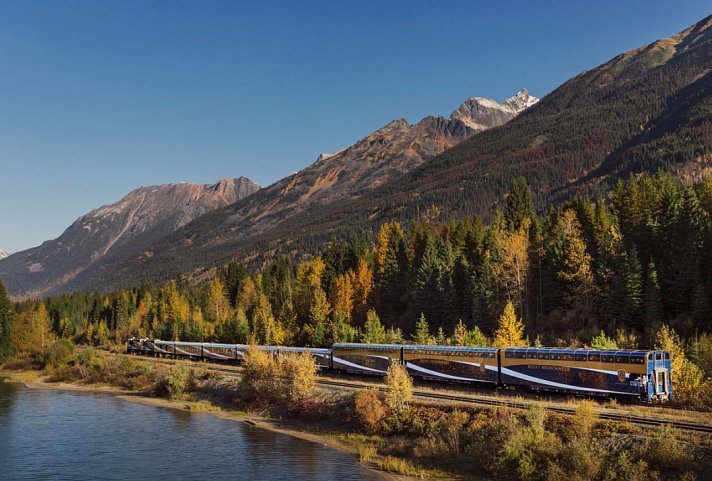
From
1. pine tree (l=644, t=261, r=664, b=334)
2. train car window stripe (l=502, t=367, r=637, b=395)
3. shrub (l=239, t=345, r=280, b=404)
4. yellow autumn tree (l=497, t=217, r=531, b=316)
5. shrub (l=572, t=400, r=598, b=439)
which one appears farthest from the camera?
yellow autumn tree (l=497, t=217, r=531, b=316)

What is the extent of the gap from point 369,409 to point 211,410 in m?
25.7

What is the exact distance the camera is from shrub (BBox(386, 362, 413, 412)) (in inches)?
1977

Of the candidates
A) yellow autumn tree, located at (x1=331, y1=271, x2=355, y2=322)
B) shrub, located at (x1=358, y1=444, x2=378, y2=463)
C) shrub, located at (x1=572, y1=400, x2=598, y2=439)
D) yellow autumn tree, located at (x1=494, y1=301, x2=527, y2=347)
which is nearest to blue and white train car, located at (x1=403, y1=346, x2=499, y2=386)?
yellow autumn tree, located at (x1=494, y1=301, x2=527, y2=347)

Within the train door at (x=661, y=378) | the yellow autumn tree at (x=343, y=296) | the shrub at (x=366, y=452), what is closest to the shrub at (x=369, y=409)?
the shrub at (x=366, y=452)

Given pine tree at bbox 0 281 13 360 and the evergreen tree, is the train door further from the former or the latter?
pine tree at bbox 0 281 13 360

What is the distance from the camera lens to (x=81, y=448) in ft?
170

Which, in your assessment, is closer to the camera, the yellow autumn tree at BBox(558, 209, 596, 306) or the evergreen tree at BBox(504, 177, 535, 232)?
the yellow autumn tree at BBox(558, 209, 596, 306)

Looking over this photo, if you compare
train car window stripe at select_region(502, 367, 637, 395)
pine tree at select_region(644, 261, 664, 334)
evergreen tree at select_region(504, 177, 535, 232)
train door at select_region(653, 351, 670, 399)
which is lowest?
train car window stripe at select_region(502, 367, 637, 395)

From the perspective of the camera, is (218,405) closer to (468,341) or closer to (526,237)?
(468,341)

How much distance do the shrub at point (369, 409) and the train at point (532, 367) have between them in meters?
3.80

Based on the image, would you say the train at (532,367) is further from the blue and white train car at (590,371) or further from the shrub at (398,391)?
the shrub at (398,391)

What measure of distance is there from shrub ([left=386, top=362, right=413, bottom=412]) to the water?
6687mm

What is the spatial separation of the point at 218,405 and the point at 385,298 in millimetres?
42810

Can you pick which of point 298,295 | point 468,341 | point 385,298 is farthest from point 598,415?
point 298,295
